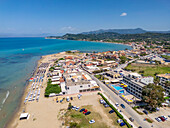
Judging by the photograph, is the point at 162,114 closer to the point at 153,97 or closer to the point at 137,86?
the point at 153,97

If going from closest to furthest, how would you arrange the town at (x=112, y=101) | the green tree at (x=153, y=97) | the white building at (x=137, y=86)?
the town at (x=112, y=101), the green tree at (x=153, y=97), the white building at (x=137, y=86)

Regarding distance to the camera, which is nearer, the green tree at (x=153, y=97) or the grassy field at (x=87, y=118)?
the grassy field at (x=87, y=118)

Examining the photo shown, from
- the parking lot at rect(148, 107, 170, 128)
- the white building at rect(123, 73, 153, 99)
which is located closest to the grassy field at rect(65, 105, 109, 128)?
the parking lot at rect(148, 107, 170, 128)

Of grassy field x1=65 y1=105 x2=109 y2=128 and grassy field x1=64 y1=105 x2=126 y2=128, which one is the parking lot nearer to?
grassy field x1=64 y1=105 x2=126 y2=128

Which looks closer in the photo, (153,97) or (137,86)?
(153,97)

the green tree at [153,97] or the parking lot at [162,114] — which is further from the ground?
the green tree at [153,97]

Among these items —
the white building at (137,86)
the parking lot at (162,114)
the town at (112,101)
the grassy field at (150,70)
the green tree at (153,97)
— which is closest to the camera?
the parking lot at (162,114)

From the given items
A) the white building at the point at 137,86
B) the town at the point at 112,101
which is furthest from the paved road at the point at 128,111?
the white building at the point at 137,86

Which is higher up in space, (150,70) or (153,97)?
(153,97)

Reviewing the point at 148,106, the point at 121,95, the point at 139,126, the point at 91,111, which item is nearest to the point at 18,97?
the point at 91,111

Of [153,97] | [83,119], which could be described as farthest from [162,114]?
[83,119]

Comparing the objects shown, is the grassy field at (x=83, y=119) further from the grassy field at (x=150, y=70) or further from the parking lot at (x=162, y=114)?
the grassy field at (x=150, y=70)
